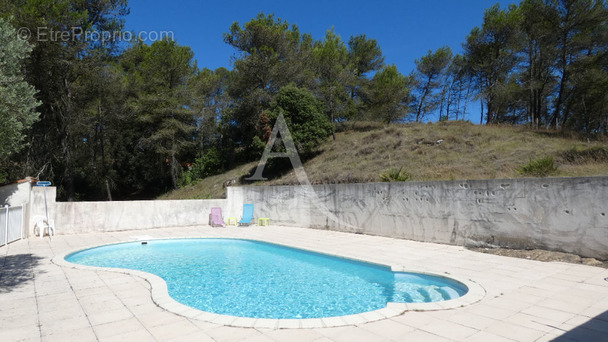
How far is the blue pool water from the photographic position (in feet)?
14.2

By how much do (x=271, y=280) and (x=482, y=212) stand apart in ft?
15.1

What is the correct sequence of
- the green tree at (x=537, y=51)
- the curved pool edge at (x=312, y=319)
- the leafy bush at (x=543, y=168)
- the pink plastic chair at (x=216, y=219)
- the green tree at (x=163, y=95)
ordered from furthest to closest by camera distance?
the green tree at (x=163, y=95) → the green tree at (x=537, y=51) → the pink plastic chair at (x=216, y=219) → the leafy bush at (x=543, y=168) → the curved pool edge at (x=312, y=319)

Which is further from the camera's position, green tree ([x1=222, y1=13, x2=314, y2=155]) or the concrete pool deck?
green tree ([x1=222, y1=13, x2=314, y2=155])

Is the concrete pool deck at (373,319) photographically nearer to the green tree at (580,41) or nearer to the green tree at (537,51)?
the green tree at (580,41)

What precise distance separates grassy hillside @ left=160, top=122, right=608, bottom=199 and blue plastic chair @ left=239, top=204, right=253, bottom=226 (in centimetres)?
347

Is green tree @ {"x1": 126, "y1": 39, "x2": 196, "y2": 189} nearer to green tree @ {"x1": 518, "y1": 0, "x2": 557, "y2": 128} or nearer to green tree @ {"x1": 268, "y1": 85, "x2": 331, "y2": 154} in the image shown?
green tree @ {"x1": 268, "y1": 85, "x2": 331, "y2": 154}

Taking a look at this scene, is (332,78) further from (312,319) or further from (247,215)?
(312,319)

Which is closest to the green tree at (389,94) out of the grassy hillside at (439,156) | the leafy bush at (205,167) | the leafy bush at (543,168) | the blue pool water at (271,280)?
the grassy hillside at (439,156)

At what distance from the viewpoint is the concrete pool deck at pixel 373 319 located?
276 centimetres

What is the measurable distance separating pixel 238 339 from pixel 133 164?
25.3m

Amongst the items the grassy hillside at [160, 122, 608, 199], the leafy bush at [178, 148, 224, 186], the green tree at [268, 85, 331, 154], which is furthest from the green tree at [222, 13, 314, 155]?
the grassy hillside at [160, 122, 608, 199]

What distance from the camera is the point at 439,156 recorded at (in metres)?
13.1

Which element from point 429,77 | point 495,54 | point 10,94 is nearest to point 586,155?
point 495,54

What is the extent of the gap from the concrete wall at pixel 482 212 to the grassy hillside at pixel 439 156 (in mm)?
1264
